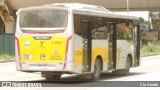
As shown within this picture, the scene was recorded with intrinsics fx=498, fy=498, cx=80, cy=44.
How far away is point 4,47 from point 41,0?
33805mm

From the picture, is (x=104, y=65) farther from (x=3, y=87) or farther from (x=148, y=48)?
(x=148, y=48)

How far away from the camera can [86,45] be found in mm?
18922

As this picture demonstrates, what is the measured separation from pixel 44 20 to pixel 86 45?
2002 mm

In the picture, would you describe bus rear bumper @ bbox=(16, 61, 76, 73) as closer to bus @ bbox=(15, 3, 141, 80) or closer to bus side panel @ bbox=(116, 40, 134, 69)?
bus @ bbox=(15, 3, 141, 80)

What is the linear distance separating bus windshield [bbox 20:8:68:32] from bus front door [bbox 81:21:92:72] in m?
1.11

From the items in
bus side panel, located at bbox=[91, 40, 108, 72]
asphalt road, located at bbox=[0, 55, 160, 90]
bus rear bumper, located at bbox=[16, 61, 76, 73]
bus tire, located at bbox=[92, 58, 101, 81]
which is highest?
bus side panel, located at bbox=[91, 40, 108, 72]

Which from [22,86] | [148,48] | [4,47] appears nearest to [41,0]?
[148,48]

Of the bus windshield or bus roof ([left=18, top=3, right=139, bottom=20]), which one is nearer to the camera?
the bus windshield

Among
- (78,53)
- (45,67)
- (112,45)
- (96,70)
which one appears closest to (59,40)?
(78,53)

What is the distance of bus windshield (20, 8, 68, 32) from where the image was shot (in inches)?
705

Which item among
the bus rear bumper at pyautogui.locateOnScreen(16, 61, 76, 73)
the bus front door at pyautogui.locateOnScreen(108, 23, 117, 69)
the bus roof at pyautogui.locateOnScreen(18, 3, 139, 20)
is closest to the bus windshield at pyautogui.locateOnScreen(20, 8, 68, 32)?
the bus roof at pyautogui.locateOnScreen(18, 3, 139, 20)

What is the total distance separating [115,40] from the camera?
70.7 feet

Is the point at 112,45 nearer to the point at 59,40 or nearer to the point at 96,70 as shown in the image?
the point at 96,70

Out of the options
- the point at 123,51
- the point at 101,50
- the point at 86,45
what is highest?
the point at 86,45
